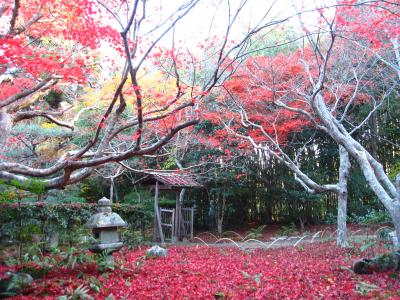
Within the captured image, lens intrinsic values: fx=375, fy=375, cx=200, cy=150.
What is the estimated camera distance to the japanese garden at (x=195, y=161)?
16.2ft

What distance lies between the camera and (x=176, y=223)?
11672mm

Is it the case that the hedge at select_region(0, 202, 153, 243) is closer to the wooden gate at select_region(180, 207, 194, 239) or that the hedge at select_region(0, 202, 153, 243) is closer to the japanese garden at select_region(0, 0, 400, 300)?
the japanese garden at select_region(0, 0, 400, 300)

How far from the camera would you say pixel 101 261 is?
6.23 meters

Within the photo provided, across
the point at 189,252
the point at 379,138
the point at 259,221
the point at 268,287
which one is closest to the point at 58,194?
the point at 189,252

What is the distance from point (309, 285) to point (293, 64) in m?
8.27

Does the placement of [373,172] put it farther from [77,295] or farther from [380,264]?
[77,295]

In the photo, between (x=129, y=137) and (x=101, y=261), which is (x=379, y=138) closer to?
(x=129, y=137)

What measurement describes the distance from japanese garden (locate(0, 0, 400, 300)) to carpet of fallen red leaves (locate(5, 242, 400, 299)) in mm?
41

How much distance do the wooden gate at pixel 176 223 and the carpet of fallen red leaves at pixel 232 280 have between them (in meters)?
3.69

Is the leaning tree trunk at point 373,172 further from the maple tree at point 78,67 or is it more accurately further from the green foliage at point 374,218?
the green foliage at point 374,218

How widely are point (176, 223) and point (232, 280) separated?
6181mm

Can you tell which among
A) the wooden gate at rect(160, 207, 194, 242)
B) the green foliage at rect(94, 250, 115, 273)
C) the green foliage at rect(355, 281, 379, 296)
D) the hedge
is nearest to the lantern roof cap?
the green foliage at rect(94, 250, 115, 273)

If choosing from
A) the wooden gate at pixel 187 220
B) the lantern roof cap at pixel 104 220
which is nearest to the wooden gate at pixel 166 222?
the wooden gate at pixel 187 220

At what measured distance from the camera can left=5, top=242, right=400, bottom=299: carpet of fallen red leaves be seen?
471cm
